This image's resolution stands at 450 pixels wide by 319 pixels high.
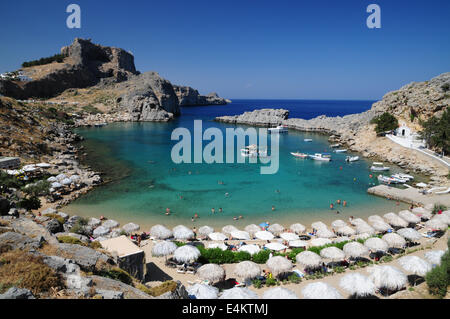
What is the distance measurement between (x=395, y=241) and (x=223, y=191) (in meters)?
19.0

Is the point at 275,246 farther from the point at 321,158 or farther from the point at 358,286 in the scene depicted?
the point at 321,158

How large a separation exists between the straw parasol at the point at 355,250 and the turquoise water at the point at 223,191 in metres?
7.71

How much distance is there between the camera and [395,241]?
60.4ft

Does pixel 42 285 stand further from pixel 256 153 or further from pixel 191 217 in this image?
pixel 256 153

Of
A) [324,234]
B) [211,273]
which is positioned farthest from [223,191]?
[211,273]

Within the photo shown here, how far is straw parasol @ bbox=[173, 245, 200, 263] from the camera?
16500 mm

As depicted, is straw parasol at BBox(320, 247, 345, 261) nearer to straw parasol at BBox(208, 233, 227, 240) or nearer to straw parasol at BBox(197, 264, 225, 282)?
straw parasol at BBox(197, 264, 225, 282)

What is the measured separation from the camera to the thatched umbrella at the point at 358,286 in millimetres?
12953

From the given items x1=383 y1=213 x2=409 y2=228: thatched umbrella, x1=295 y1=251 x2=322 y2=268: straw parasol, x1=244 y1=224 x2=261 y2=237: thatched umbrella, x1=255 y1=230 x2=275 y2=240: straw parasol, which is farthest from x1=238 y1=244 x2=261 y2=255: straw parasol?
x1=383 y1=213 x2=409 y2=228: thatched umbrella

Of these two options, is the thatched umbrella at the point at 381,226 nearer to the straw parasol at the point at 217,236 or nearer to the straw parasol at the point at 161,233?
the straw parasol at the point at 217,236

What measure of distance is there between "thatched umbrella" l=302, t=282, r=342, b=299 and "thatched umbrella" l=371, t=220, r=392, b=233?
35.5 ft

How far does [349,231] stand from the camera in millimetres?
21000

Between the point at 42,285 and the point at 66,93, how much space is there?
443 feet
